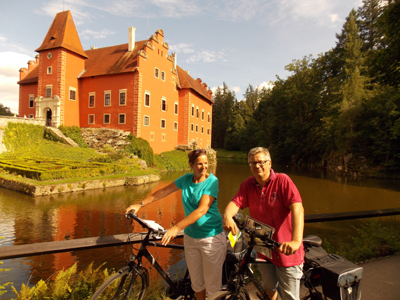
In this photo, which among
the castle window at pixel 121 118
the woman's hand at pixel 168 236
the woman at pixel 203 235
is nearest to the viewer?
the woman's hand at pixel 168 236

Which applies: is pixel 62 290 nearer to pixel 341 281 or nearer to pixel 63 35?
pixel 341 281

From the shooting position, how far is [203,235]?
2662 millimetres

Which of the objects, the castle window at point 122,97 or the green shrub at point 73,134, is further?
the castle window at point 122,97

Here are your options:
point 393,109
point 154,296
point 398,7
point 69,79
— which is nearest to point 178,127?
point 69,79

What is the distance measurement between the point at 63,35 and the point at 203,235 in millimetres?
34617

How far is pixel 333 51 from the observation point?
Result: 148 feet

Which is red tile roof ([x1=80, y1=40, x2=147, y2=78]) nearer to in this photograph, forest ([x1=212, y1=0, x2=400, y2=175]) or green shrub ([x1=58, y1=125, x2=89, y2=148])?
green shrub ([x1=58, y1=125, x2=89, y2=148])

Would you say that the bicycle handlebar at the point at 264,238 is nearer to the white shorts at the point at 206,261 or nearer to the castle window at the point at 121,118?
the white shorts at the point at 206,261

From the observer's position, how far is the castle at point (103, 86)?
97.5ft

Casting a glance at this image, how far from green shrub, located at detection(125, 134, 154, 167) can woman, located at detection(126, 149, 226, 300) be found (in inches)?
1022

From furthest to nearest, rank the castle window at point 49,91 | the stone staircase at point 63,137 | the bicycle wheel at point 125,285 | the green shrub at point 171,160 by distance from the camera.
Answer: the green shrub at point 171,160, the castle window at point 49,91, the stone staircase at point 63,137, the bicycle wheel at point 125,285

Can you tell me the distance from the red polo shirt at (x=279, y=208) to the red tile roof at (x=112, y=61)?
1158 inches

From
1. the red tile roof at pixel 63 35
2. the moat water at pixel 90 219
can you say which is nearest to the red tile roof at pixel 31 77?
the red tile roof at pixel 63 35

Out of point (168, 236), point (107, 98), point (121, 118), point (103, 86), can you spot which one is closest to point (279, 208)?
point (168, 236)
